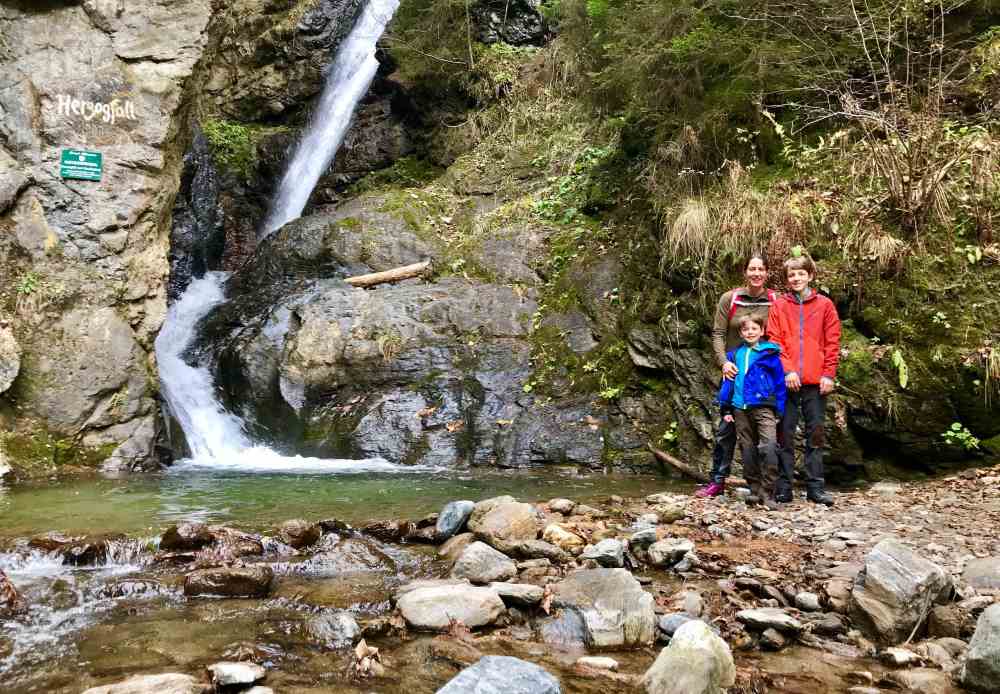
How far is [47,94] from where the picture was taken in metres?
8.55

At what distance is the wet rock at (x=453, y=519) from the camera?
15.7ft

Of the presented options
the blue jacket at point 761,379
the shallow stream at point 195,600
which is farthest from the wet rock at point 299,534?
the blue jacket at point 761,379

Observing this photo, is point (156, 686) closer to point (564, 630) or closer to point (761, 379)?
point (564, 630)

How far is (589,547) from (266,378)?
262 inches

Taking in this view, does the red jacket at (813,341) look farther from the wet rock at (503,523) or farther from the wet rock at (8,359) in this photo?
the wet rock at (8,359)

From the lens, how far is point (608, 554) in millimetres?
4062

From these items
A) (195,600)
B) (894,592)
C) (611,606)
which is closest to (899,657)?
(894,592)

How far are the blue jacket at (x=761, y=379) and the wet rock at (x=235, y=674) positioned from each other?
4.22 m

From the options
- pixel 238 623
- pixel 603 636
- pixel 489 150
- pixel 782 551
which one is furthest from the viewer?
pixel 489 150

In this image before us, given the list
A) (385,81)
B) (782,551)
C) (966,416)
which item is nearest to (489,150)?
(385,81)

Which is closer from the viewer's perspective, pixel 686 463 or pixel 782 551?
pixel 782 551

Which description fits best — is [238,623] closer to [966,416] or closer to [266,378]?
[966,416]

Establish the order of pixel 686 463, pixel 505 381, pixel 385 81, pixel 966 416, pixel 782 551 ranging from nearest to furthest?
pixel 782 551 < pixel 966 416 < pixel 686 463 < pixel 505 381 < pixel 385 81

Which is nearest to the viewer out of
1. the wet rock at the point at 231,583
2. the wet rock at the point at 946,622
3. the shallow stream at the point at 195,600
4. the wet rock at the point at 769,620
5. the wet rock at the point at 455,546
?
the shallow stream at the point at 195,600
